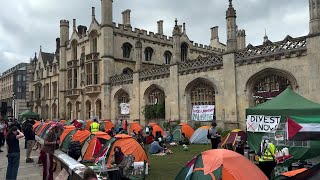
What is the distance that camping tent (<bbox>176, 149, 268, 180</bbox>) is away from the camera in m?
6.73

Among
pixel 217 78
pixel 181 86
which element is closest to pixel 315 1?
pixel 217 78

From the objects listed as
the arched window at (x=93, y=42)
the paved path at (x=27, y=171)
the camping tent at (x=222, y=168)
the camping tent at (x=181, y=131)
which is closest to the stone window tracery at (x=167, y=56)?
the arched window at (x=93, y=42)

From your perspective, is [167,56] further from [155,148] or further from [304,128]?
[304,128]

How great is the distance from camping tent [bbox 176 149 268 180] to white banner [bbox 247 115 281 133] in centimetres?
433

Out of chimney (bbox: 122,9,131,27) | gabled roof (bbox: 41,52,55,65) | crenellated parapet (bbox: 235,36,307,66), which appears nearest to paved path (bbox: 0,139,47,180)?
crenellated parapet (bbox: 235,36,307,66)

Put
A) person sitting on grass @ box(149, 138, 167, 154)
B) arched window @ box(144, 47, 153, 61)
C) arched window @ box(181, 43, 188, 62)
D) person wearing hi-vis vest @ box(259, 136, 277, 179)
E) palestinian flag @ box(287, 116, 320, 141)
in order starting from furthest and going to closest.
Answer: arched window @ box(181, 43, 188, 62)
arched window @ box(144, 47, 153, 61)
person sitting on grass @ box(149, 138, 167, 154)
palestinian flag @ box(287, 116, 320, 141)
person wearing hi-vis vest @ box(259, 136, 277, 179)

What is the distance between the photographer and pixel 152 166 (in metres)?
12.0

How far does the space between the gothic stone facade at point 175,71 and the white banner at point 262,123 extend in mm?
5705

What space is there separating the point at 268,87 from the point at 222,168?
40.4ft

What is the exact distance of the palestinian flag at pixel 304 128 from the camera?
9.35 metres

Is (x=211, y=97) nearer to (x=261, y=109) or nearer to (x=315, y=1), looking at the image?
(x=315, y=1)

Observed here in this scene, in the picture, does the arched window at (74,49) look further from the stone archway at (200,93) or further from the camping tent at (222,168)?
the camping tent at (222,168)

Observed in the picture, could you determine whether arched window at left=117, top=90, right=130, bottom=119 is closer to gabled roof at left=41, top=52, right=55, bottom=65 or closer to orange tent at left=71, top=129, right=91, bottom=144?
orange tent at left=71, top=129, right=91, bottom=144

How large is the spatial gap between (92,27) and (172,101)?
1565 centimetres
